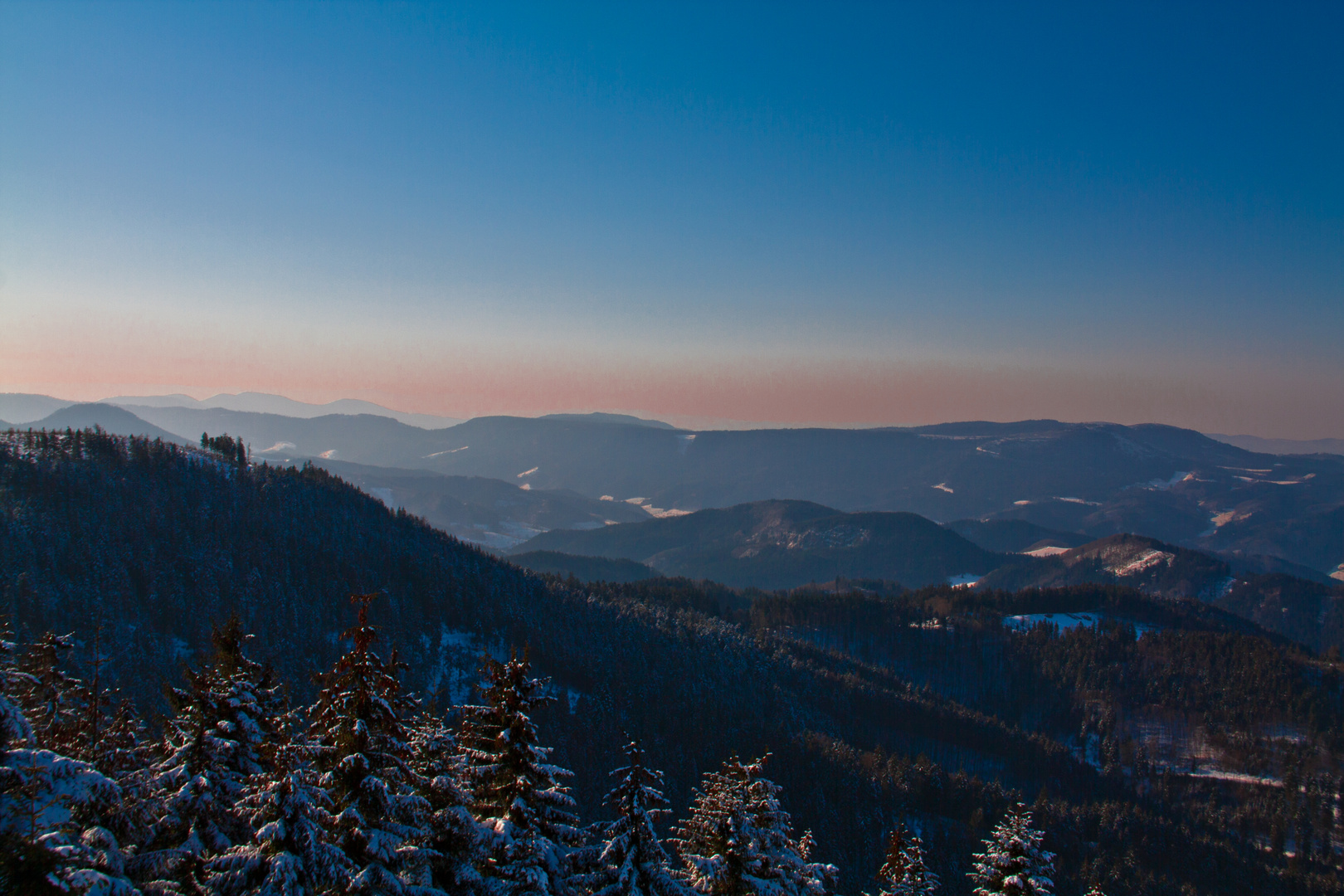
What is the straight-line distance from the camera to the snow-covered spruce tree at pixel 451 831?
19.9 metres

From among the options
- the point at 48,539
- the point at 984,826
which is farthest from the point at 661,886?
the point at 48,539

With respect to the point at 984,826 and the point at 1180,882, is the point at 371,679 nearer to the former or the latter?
the point at 984,826

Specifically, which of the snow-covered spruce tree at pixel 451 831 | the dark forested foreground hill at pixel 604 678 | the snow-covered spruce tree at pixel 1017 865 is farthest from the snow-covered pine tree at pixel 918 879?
the dark forested foreground hill at pixel 604 678

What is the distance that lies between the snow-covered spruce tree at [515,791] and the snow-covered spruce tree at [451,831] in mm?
417

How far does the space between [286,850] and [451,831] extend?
4598 mm

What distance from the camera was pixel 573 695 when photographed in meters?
159

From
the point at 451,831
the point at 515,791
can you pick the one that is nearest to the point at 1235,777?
the point at 515,791

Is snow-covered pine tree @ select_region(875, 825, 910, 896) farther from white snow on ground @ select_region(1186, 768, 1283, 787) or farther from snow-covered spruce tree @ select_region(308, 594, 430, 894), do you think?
white snow on ground @ select_region(1186, 768, 1283, 787)

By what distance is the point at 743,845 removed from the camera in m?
24.8

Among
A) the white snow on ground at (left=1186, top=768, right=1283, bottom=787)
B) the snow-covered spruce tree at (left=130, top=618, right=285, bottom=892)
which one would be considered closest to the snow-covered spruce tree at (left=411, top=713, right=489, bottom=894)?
the snow-covered spruce tree at (left=130, top=618, right=285, bottom=892)

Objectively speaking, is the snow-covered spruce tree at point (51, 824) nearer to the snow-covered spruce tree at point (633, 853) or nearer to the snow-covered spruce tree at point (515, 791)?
the snow-covered spruce tree at point (515, 791)

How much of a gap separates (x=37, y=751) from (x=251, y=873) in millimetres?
5840

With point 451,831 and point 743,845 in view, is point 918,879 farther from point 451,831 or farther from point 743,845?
point 451,831

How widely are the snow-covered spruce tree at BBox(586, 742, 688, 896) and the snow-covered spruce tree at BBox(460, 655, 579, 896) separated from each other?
1238 millimetres
